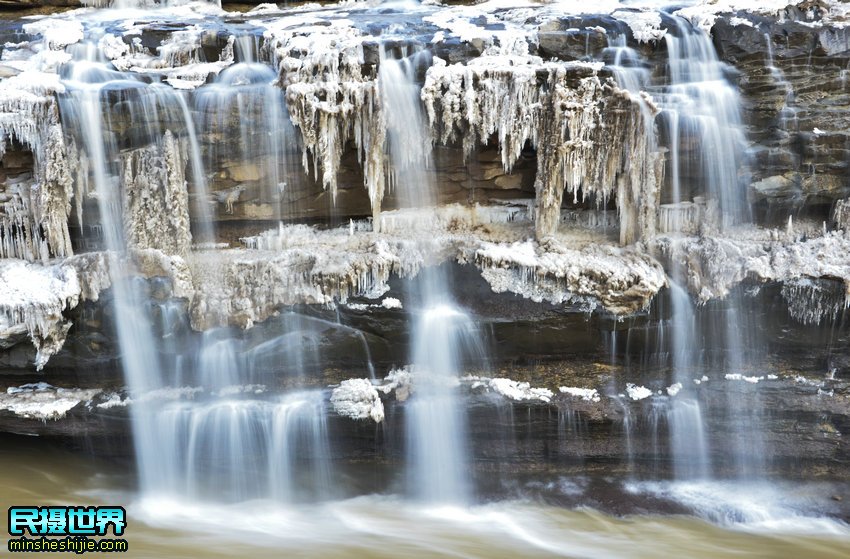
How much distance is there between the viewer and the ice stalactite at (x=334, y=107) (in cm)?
690

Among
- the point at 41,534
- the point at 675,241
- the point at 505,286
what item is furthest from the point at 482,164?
the point at 41,534

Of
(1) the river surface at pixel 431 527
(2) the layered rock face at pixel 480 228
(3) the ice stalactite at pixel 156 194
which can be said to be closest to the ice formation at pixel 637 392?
(2) the layered rock face at pixel 480 228

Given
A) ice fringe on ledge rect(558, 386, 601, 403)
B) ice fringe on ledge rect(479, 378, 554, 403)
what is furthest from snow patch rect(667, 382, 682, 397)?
ice fringe on ledge rect(479, 378, 554, 403)

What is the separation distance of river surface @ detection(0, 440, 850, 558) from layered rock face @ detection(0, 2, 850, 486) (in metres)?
0.66

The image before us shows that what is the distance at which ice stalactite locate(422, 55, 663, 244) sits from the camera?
6.86m

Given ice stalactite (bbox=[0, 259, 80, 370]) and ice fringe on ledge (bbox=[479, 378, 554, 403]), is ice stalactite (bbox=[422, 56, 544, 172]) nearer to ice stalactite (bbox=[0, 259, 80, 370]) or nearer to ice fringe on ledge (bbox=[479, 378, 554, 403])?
ice fringe on ledge (bbox=[479, 378, 554, 403])

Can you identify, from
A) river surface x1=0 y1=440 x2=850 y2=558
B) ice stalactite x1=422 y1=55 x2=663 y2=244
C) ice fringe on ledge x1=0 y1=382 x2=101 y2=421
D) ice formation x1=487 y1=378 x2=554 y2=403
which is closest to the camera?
river surface x1=0 y1=440 x2=850 y2=558

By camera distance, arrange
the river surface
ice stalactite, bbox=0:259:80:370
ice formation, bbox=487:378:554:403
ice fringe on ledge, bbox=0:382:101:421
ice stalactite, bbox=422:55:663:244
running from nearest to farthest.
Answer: the river surface < ice stalactite, bbox=0:259:80:370 < ice stalactite, bbox=422:55:663:244 < ice fringe on ledge, bbox=0:382:101:421 < ice formation, bbox=487:378:554:403

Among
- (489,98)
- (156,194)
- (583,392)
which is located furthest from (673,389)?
(156,194)

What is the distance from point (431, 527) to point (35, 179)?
5.31 meters

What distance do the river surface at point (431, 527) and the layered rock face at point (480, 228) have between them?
66cm

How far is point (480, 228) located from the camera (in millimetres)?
7531

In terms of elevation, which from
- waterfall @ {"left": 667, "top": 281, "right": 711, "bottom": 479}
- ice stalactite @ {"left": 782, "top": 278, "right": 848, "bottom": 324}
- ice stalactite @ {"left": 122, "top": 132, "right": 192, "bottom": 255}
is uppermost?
ice stalactite @ {"left": 122, "top": 132, "right": 192, "bottom": 255}

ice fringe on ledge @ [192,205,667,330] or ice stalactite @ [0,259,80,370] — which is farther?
ice fringe on ledge @ [192,205,667,330]
